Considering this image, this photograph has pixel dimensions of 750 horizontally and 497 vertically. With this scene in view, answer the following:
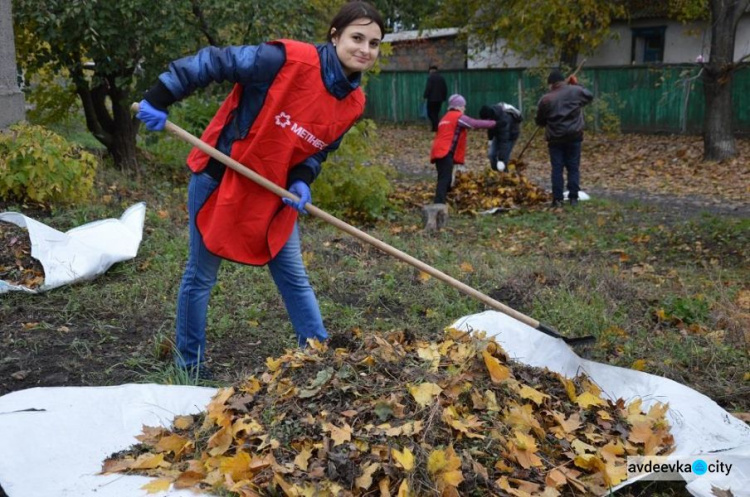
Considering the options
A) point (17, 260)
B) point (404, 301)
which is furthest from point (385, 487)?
point (17, 260)

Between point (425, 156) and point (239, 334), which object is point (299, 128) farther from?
point (425, 156)

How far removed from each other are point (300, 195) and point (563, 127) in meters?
7.29

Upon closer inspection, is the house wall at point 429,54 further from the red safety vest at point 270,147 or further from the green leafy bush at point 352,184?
the red safety vest at point 270,147

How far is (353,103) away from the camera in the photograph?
3828mm

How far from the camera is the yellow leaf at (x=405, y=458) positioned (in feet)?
8.73

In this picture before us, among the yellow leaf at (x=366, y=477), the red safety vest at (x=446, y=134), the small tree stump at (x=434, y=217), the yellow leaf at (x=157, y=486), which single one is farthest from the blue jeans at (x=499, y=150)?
the yellow leaf at (x=157, y=486)

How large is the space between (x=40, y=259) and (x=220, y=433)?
10.1 ft

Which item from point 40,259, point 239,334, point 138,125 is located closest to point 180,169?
point 138,125

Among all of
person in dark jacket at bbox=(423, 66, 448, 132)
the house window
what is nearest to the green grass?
person in dark jacket at bbox=(423, 66, 448, 132)

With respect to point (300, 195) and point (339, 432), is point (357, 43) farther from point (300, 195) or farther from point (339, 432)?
point (339, 432)

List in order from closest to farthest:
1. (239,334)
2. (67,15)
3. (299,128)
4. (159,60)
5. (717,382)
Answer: (299,128) < (717,382) < (239,334) < (67,15) < (159,60)

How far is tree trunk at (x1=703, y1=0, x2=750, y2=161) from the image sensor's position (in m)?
13.7

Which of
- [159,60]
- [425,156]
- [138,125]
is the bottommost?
[425,156]

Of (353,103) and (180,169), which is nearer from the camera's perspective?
(353,103)
